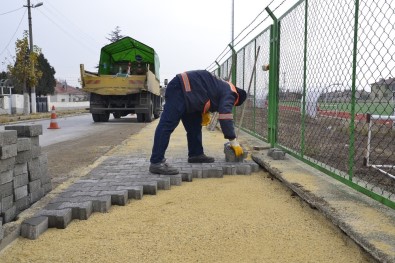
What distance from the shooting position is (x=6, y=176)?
2924 millimetres

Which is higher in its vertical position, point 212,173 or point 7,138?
point 7,138

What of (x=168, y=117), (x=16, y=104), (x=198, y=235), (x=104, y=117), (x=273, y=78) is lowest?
(x=198, y=235)

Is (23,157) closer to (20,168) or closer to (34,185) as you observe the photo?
(20,168)

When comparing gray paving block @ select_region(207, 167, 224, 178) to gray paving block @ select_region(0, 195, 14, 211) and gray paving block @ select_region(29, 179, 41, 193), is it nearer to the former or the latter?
gray paving block @ select_region(29, 179, 41, 193)

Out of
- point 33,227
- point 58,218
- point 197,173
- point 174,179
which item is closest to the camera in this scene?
point 33,227

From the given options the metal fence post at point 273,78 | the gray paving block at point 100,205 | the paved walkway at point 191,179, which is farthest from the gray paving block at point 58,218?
the metal fence post at point 273,78

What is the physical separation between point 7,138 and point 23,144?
0.26m

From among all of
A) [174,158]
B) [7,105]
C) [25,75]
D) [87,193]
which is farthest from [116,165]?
[7,105]

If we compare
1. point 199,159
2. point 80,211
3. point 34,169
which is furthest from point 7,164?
point 199,159

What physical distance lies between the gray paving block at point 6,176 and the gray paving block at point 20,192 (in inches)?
5.6

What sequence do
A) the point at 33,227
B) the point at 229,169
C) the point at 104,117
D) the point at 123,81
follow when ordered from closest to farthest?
the point at 33,227 < the point at 229,169 < the point at 123,81 < the point at 104,117

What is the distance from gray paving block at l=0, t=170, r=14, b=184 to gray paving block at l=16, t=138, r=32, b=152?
0.21 metres

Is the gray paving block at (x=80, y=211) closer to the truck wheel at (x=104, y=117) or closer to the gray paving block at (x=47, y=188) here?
the gray paving block at (x=47, y=188)

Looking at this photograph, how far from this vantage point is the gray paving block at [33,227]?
272 centimetres
